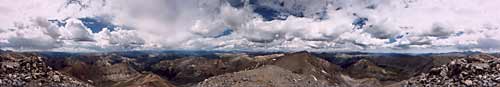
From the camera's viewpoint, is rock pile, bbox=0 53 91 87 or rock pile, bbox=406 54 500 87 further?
rock pile, bbox=0 53 91 87

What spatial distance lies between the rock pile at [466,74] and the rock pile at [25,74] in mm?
106879

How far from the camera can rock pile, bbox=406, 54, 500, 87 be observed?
55.4m

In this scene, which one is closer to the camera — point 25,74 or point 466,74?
point 466,74

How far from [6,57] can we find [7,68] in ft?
63.7

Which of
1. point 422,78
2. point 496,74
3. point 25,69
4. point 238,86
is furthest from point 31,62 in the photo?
point 496,74

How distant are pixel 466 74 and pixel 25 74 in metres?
116

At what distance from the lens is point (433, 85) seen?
198 ft

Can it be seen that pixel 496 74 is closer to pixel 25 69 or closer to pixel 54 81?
pixel 25 69

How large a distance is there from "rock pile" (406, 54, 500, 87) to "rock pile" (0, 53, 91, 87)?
107 meters

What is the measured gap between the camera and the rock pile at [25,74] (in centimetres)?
12750

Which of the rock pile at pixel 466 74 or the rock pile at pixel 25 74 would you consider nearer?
the rock pile at pixel 466 74

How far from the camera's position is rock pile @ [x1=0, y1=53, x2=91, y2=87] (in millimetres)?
127500

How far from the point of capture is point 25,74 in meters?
132

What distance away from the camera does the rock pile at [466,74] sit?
55.4 m
